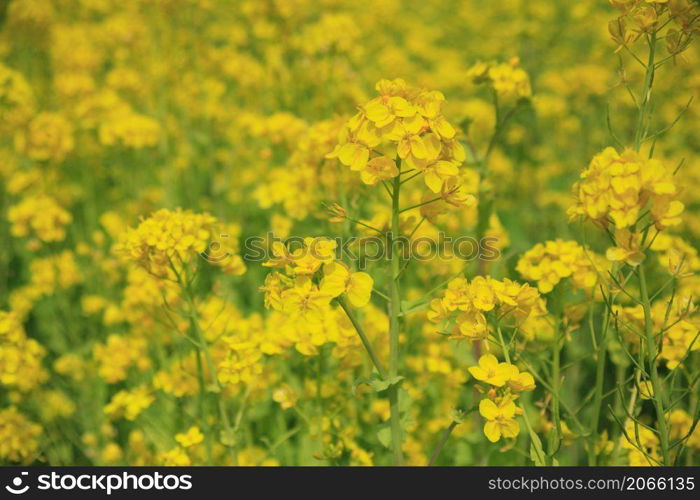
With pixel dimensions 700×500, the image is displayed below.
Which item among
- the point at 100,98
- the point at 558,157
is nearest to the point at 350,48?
the point at 100,98

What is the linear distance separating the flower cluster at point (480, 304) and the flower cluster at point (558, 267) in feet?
0.80

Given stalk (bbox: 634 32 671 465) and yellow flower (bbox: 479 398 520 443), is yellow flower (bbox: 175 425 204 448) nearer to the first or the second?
yellow flower (bbox: 479 398 520 443)

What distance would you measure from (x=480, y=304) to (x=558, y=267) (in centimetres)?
38

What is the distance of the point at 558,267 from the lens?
5.34ft

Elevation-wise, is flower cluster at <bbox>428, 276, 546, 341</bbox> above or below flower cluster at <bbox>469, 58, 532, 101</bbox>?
below

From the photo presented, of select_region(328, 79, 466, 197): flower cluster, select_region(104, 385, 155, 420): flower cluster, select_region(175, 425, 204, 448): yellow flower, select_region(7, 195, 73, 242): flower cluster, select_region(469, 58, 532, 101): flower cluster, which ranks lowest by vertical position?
select_region(175, 425, 204, 448): yellow flower

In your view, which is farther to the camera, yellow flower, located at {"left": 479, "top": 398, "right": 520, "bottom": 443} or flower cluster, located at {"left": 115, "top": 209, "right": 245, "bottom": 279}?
flower cluster, located at {"left": 115, "top": 209, "right": 245, "bottom": 279}

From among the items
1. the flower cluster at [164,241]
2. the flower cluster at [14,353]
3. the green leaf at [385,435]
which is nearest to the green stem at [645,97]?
the green leaf at [385,435]

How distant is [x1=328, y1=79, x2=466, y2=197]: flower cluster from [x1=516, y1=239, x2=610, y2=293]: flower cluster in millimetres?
433

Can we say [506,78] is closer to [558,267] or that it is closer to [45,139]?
[558,267]

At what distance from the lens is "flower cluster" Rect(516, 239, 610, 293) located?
1.62 m

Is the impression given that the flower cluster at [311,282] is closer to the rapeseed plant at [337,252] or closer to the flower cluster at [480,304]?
the rapeseed plant at [337,252]

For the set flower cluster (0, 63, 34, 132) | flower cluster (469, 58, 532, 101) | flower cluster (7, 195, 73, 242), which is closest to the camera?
flower cluster (469, 58, 532, 101)
